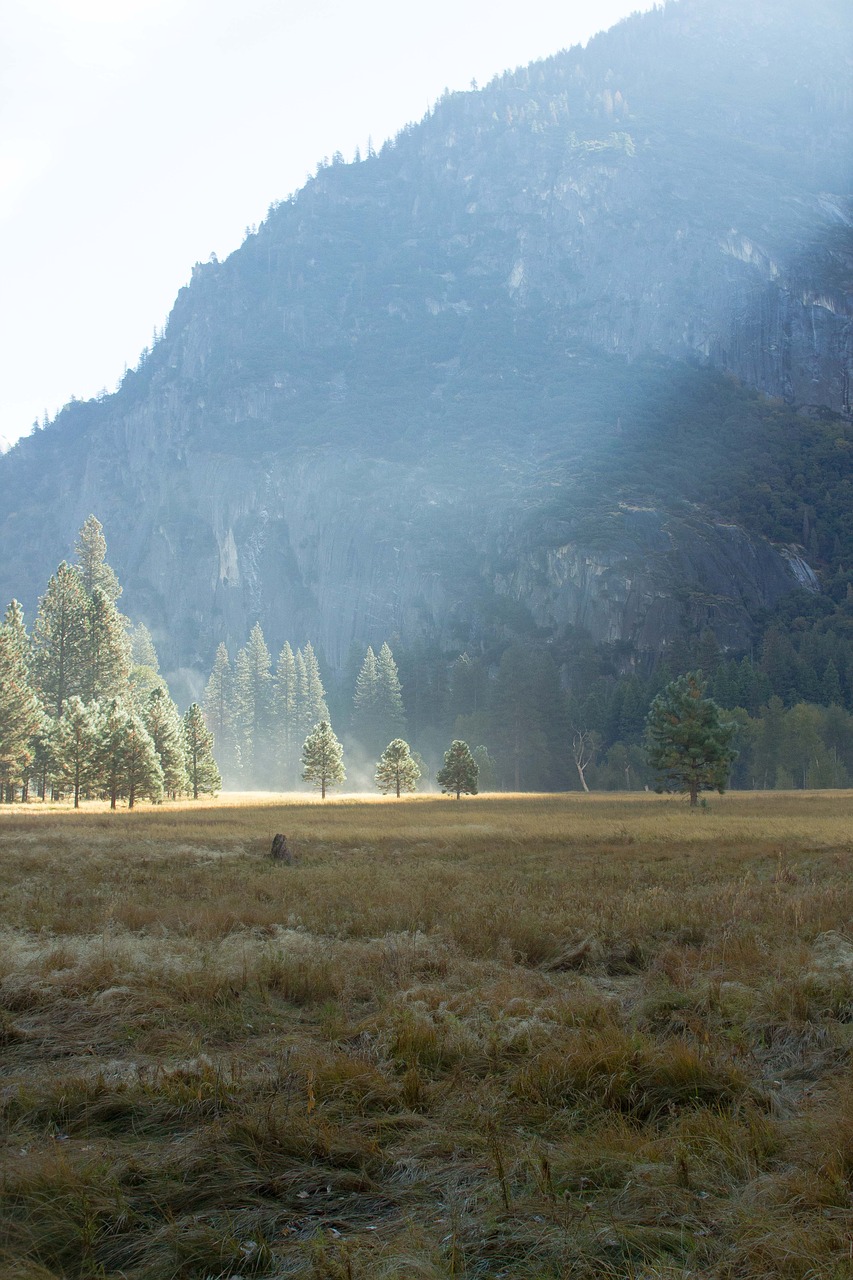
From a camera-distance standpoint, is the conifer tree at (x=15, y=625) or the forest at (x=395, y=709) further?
the conifer tree at (x=15, y=625)

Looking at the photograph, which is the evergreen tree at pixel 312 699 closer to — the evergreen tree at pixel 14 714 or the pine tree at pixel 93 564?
the pine tree at pixel 93 564

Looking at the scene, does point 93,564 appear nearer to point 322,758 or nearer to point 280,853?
point 322,758

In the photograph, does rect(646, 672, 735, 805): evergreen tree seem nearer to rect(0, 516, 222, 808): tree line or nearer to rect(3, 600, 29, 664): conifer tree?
rect(0, 516, 222, 808): tree line

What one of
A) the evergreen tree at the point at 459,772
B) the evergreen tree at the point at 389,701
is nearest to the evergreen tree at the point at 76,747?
the evergreen tree at the point at 459,772

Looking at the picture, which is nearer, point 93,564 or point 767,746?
point 767,746

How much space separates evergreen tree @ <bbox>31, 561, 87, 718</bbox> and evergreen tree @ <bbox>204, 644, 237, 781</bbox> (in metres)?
43.6

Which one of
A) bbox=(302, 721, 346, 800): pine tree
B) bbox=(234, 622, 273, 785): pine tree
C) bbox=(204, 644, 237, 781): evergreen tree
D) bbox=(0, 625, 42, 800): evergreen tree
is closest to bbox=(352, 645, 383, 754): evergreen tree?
bbox=(234, 622, 273, 785): pine tree

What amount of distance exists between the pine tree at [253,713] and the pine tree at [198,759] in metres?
44.7

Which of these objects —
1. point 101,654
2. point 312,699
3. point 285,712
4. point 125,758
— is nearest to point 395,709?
point 312,699

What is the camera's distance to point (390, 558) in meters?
172

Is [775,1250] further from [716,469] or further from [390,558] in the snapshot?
[716,469]

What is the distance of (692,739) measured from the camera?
141ft

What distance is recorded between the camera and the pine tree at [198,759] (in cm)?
6556

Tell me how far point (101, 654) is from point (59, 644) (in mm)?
3785
